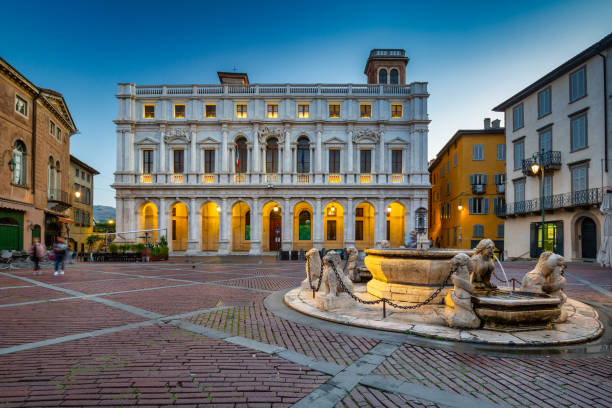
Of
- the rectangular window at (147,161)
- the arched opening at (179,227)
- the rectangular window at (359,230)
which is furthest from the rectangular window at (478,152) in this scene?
the rectangular window at (147,161)

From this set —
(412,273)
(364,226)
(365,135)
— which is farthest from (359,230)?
(412,273)

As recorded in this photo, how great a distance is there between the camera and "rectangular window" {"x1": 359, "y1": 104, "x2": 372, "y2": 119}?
32.6m

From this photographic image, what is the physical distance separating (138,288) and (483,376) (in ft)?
33.1

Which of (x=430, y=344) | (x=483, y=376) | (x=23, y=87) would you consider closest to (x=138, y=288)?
(x=430, y=344)

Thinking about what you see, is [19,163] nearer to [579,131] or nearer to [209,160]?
[209,160]

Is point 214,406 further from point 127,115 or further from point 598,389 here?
point 127,115

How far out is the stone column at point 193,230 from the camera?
101 ft

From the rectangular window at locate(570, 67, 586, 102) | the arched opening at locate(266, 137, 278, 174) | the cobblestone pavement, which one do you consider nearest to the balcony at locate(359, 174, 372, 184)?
the arched opening at locate(266, 137, 278, 174)

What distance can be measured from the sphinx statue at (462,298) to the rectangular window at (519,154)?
24990mm

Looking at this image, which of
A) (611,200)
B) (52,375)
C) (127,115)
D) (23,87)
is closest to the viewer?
(52,375)

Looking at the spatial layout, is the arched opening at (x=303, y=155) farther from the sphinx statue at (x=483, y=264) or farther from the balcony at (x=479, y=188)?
the sphinx statue at (x=483, y=264)

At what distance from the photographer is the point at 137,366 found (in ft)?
13.8

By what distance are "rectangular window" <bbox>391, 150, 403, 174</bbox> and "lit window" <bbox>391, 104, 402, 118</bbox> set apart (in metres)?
3.69

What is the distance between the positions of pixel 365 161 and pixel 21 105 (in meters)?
27.5
